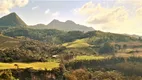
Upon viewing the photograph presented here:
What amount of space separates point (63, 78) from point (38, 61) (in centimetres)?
3781

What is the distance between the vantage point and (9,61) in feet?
543

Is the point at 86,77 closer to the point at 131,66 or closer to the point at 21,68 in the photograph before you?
the point at 21,68

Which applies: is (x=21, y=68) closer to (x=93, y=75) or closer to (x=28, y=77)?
(x=28, y=77)

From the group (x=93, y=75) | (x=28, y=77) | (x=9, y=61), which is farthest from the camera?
(x=9, y=61)

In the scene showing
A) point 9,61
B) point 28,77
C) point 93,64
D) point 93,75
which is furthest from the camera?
point 93,64

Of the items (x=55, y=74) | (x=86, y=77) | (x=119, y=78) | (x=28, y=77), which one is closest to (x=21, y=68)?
(x=28, y=77)

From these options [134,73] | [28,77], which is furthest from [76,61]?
[28,77]

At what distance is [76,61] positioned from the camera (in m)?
188

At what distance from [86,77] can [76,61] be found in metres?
41.8

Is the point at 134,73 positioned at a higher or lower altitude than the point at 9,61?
lower

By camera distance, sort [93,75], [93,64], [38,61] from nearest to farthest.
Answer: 1. [93,75]
2. [38,61]
3. [93,64]

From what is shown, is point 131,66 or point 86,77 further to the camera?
point 131,66

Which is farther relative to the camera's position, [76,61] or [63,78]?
[76,61]

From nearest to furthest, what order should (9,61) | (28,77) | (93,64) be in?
(28,77)
(9,61)
(93,64)
